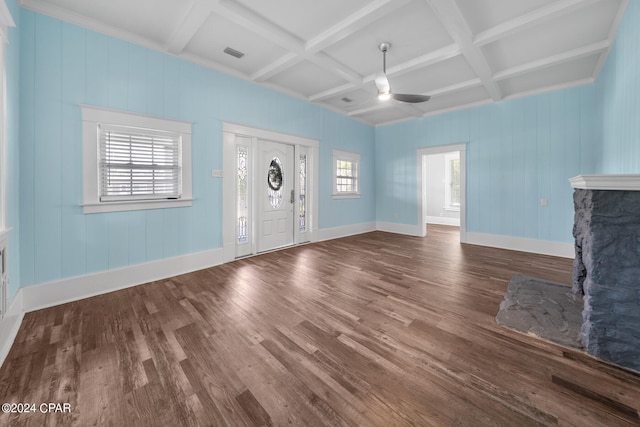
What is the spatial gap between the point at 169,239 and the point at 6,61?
84.7 inches

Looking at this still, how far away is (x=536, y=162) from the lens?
15.2 ft

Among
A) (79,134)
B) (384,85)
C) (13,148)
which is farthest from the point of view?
(384,85)

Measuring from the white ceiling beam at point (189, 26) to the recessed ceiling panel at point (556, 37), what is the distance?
342 cm

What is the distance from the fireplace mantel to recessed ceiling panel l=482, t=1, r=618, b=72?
7.37ft

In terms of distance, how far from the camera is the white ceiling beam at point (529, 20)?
2424 millimetres

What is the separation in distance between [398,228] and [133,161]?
5801 mm

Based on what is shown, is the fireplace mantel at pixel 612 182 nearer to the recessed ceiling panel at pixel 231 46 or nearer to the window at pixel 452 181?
the recessed ceiling panel at pixel 231 46

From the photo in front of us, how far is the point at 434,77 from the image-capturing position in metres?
4.09

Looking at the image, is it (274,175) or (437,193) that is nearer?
(274,175)

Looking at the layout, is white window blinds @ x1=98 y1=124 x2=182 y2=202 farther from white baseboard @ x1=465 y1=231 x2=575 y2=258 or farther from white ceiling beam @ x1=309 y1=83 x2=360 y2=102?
white baseboard @ x1=465 y1=231 x2=575 y2=258

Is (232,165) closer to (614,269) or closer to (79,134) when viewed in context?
(79,134)

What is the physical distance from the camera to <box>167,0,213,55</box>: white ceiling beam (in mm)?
2508

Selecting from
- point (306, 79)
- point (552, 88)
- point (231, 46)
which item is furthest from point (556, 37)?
point (231, 46)

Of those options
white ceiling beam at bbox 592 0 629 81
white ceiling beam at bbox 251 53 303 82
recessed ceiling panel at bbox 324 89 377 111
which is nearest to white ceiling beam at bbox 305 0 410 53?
white ceiling beam at bbox 251 53 303 82
